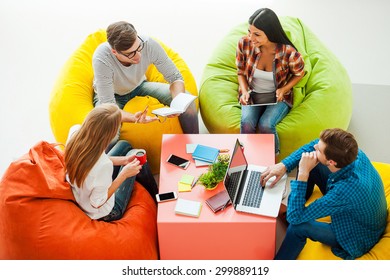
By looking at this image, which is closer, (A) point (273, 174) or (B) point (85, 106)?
(A) point (273, 174)

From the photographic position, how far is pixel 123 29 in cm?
280

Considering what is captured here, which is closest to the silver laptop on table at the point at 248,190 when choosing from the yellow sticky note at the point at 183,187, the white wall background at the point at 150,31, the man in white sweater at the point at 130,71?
the yellow sticky note at the point at 183,187

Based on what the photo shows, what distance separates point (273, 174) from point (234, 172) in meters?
0.24

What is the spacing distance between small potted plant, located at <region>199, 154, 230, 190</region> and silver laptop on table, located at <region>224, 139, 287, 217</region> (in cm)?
10

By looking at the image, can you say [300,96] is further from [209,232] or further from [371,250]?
[209,232]

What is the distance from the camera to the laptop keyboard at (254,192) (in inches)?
100

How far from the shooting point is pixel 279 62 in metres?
3.17

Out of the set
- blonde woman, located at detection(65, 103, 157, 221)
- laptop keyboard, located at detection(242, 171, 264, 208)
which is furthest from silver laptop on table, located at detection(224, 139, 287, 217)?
blonde woman, located at detection(65, 103, 157, 221)

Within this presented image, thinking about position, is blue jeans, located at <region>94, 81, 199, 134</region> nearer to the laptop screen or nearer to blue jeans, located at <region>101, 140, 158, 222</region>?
blue jeans, located at <region>101, 140, 158, 222</region>

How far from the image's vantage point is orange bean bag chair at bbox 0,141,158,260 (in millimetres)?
2352

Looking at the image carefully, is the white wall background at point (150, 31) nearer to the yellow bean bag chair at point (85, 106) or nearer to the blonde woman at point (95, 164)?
the yellow bean bag chair at point (85, 106)

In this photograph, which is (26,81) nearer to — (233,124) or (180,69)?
(180,69)

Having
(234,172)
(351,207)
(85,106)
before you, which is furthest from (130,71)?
(351,207)

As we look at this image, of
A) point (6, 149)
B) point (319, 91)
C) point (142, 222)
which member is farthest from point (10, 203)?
point (319, 91)
